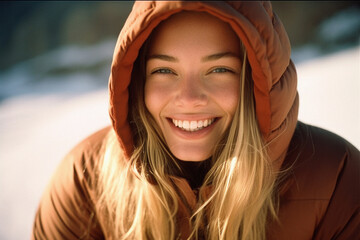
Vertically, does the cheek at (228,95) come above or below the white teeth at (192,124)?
above

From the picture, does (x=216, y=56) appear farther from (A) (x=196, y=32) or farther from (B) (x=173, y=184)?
(B) (x=173, y=184)

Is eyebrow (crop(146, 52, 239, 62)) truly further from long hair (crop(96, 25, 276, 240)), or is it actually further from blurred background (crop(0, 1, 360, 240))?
blurred background (crop(0, 1, 360, 240))

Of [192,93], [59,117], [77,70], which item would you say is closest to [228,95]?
[192,93]

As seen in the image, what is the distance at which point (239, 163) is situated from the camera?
1267mm

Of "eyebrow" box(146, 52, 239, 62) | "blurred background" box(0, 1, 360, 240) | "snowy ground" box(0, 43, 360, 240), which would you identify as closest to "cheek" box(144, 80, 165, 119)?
"eyebrow" box(146, 52, 239, 62)

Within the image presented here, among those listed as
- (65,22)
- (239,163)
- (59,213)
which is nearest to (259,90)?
(239,163)

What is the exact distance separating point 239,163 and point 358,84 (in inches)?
68.5

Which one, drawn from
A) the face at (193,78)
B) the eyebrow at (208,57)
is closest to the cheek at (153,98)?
the face at (193,78)

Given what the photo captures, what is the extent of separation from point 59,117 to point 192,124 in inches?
65.3

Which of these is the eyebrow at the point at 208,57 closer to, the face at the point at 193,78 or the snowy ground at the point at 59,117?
the face at the point at 193,78

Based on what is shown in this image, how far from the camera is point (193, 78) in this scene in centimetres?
118

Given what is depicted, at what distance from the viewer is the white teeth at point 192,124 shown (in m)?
Result: 1.28

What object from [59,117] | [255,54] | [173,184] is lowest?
[173,184]

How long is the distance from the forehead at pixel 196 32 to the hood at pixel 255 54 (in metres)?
0.11
